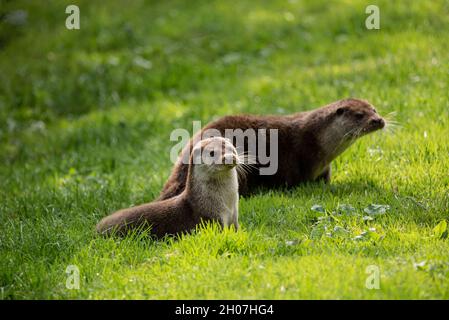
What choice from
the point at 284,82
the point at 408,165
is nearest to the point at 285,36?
the point at 284,82

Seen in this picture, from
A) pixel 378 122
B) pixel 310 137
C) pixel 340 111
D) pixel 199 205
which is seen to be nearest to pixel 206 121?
pixel 310 137

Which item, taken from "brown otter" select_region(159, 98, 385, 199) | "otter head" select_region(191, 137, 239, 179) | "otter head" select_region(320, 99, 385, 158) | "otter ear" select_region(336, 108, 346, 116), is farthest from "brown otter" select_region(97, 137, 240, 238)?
"otter ear" select_region(336, 108, 346, 116)

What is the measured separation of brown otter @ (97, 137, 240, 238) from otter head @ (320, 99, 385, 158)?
6.13ft

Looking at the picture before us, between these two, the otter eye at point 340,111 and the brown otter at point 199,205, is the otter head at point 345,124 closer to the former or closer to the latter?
the otter eye at point 340,111

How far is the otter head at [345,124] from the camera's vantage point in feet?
28.6

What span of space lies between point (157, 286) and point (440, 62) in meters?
7.36

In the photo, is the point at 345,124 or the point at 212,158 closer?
the point at 212,158

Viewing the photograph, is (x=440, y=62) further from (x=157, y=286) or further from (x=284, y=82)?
(x=157, y=286)

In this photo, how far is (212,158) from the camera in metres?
7.25

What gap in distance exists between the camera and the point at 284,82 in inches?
528

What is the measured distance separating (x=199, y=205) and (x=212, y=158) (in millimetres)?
533

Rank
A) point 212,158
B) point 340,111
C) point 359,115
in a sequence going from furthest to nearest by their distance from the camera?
point 340,111, point 359,115, point 212,158

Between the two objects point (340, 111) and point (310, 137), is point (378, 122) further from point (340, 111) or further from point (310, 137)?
point (310, 137)

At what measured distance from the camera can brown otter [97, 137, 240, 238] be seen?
24.1 ft
